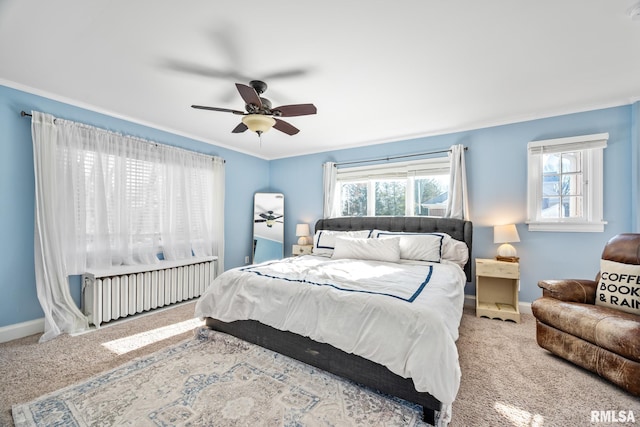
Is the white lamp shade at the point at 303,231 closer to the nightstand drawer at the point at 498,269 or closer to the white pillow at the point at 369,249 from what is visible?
the white pillow at the point at 369,249

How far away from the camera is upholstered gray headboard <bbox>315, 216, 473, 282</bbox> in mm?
3463

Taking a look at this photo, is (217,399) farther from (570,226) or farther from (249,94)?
(570,226)

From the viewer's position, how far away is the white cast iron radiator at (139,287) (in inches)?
111

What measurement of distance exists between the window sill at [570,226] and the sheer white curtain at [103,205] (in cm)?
458

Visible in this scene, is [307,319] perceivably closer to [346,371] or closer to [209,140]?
[346,371]

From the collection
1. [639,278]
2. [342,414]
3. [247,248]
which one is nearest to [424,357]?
[342,414]

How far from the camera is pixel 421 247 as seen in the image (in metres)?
3.27

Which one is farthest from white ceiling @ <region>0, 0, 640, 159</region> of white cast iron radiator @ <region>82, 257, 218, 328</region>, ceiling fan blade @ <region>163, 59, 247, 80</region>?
white cast iron radiator @ <region>82, 257, 218, 328</region>

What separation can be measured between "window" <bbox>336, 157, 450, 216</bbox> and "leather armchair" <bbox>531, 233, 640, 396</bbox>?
1.77 m

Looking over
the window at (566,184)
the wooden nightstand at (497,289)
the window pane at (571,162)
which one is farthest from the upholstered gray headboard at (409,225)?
the window pane at (571,162)

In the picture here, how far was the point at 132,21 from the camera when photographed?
1.69 meters

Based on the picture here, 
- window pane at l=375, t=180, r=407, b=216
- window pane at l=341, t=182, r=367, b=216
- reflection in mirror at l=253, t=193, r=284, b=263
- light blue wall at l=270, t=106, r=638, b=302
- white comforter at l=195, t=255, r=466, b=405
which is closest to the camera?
white comforter at l=195, t=255, r=466, b=405

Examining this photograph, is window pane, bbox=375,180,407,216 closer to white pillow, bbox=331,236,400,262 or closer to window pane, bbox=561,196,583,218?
white pillow, bbox=331,236,400,262

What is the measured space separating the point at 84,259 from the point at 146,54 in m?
2.29
